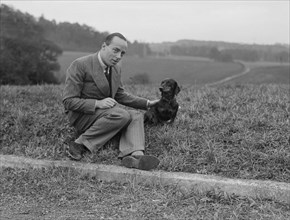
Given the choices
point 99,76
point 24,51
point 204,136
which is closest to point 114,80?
point 99,76

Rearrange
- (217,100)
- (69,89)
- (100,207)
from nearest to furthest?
1. (100,207)
2. (69,89)
3. (217,100)

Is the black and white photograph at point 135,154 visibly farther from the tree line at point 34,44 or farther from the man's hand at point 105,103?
the tree line at point 34,44

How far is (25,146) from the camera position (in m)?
4.88

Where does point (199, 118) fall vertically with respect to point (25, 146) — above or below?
above

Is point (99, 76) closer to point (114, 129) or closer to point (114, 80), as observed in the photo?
point (114, 80)

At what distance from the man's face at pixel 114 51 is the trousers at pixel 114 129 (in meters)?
0.57

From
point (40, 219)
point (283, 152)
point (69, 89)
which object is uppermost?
point (69, 89)

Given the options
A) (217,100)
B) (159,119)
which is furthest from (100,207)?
(217,100)

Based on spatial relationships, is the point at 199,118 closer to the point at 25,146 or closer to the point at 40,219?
the point at 25,146

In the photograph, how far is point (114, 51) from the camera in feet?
14.2

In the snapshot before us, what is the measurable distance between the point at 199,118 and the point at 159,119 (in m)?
0.70

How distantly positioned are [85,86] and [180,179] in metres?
1.65

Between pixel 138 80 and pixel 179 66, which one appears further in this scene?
pixel 179 66

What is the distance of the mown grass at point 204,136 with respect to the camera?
405 cm
